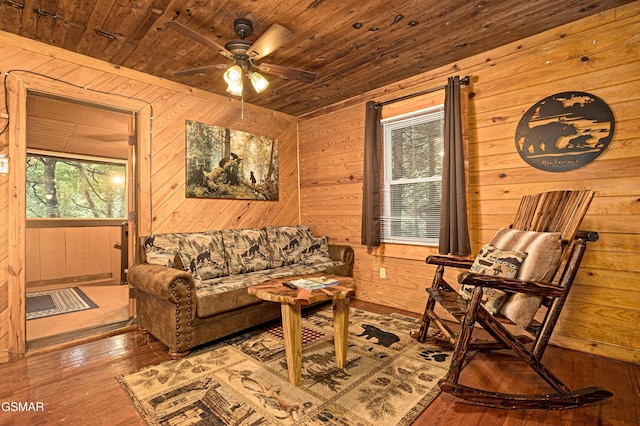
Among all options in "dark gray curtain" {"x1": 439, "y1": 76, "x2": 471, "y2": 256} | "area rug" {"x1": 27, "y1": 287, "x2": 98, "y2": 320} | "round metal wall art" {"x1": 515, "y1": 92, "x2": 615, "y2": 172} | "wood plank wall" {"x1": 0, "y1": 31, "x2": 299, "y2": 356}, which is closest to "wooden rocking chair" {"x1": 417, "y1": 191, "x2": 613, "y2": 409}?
"round metal wall art" {"x1": 515, "y1": 92, "x2": 615, "y2": 172}

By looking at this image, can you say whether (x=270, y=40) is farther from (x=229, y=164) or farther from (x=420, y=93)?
(x=229, y=164)

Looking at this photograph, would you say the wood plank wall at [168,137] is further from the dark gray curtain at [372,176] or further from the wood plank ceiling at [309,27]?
the dark gray curtain at [372,176]

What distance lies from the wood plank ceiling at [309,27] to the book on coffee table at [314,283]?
1925mm

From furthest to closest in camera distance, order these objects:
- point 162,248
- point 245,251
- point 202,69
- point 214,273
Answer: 1. point 245,251
2. point 214,273
3. point 162,248
4. point 202,69

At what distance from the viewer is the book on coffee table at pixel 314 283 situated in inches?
80.9

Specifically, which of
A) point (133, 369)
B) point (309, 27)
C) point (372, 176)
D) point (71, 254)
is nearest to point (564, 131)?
point (372, 176)

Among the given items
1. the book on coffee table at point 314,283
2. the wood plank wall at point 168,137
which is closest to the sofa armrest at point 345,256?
the wood plank wall at point 168,137

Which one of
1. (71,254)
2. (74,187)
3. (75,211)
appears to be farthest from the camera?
(74,187)

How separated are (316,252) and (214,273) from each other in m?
1.30

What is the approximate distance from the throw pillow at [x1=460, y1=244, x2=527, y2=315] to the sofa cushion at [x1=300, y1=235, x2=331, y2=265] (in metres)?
1.90

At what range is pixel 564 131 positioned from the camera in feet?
7.98

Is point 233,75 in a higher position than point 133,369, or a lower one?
higher

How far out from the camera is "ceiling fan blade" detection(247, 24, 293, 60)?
1.94 m

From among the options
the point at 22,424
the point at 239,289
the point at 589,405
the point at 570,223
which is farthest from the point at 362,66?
the point at 22,424
